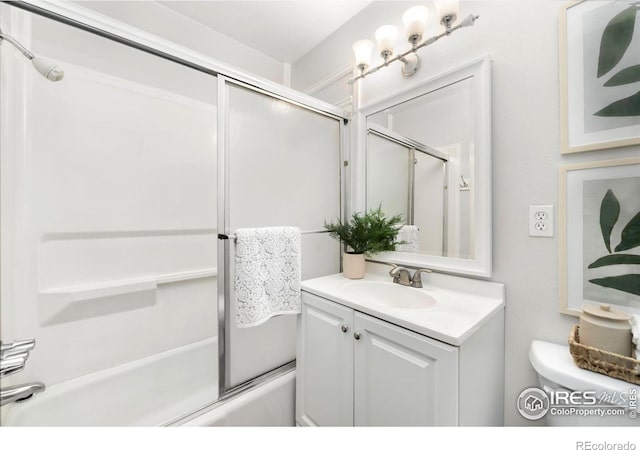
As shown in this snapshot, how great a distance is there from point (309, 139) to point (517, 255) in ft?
3.72

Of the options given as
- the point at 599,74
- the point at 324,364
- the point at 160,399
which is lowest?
the point at 160,399

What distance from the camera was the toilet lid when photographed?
2.16 feet

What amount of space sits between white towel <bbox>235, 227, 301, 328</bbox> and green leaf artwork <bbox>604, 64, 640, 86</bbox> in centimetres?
122

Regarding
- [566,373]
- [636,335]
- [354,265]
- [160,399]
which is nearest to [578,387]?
[566,373]

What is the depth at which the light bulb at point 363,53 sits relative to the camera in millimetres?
1397

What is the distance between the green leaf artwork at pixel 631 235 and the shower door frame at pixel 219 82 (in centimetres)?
134

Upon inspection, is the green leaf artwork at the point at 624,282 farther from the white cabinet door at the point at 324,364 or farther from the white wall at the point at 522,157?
the white cabinet door at the point at 324,364

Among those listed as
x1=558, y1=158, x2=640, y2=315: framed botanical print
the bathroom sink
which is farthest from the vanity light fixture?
the bathroom sink

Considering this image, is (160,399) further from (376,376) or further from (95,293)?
(376,376)

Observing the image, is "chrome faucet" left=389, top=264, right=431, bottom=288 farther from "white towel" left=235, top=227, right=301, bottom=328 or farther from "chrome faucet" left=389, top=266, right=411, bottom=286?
"white towel" left=235, top=227, right=301, bottom=328

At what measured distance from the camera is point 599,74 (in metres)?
0.81

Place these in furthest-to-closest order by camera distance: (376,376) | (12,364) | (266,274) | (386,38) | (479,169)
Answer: (386,38)
(266,274)
(479,169)
(376,376)
(12,364)

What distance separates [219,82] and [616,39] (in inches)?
54.3
